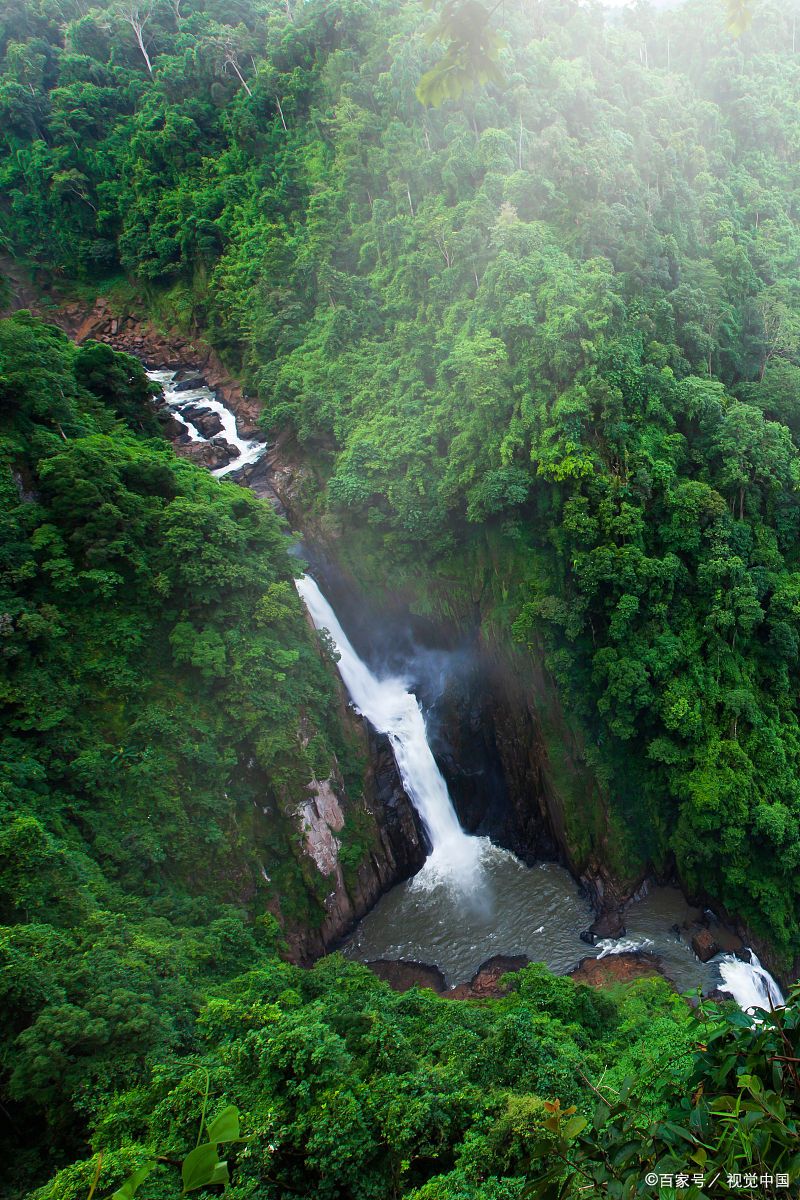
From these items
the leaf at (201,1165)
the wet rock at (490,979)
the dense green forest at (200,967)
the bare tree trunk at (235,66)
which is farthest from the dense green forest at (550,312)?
the leaf at (201,1165)

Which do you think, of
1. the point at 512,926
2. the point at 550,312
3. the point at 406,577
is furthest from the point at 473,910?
the point at 550,312

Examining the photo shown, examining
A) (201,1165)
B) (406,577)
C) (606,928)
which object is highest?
(201,1165)

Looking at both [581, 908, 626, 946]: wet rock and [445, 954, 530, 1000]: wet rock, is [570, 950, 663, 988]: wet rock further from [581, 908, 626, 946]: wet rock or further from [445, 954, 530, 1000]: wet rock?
[445, 954, 530, 1000]: wet rock

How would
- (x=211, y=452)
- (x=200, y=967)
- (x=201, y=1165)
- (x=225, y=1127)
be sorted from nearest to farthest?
(x=201, y=1165) → (x=225, y=1127) → (x=200, y=967) → (x=211, y=452)

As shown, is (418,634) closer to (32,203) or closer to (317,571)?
(317,571)

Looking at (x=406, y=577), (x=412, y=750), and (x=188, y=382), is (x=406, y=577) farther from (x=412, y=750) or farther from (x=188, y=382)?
(x=188, y=382)

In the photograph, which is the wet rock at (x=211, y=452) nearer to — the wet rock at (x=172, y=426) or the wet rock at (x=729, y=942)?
the wet rock at (x=172, y=426)

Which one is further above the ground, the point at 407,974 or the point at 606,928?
the point at 407,974
